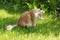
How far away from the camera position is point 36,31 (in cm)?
650

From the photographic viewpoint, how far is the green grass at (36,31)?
6148 mm

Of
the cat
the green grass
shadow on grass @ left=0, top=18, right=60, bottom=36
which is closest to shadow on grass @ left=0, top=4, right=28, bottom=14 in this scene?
the green grass

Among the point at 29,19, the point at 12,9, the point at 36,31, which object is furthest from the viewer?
the point at 12,9

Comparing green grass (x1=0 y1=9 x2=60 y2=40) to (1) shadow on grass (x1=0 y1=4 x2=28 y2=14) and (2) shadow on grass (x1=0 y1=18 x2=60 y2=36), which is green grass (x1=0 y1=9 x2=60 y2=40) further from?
(1) shadow on grass (x1=0 y1=4 x2=28 y2=14)

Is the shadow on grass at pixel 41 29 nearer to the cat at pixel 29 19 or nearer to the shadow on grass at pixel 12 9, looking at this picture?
the cat at pixel 29 19

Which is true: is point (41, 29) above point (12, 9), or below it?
above

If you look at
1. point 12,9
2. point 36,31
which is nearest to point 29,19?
point 36,31

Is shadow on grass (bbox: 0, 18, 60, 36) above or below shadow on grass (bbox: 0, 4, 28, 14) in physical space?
above

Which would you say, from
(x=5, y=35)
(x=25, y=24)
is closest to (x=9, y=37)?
(x=5, y=35)

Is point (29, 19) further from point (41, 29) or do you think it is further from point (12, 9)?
point (12, 9)

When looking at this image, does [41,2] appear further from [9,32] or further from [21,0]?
[9,32]

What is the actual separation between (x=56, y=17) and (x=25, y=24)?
1244 millimetres

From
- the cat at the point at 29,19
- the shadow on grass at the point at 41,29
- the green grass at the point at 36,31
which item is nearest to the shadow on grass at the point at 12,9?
the green grass at the point at 36,31

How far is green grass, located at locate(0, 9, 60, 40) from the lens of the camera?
6148 mm
